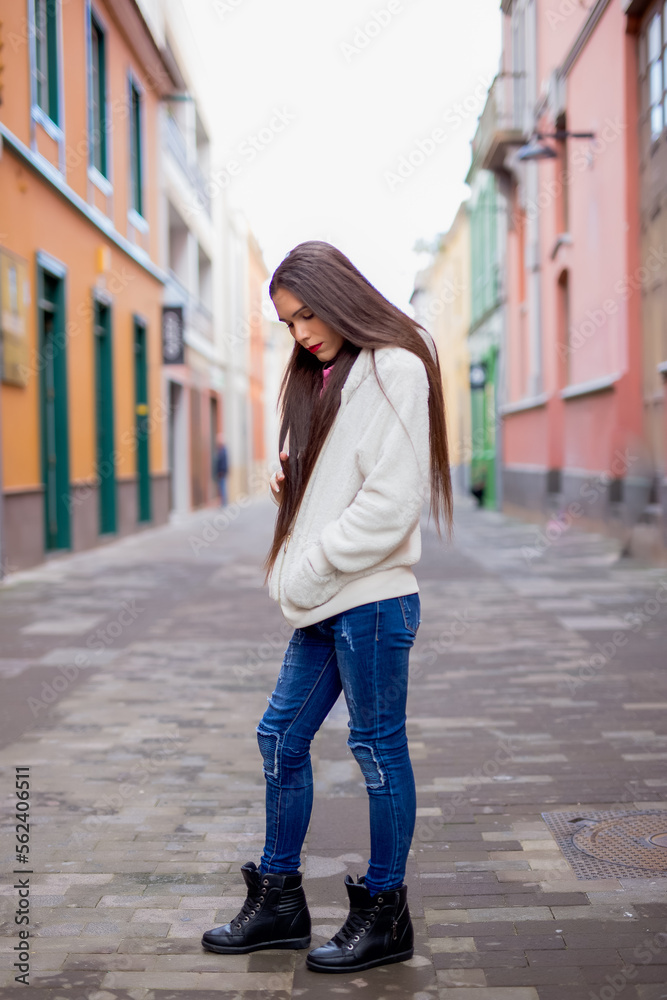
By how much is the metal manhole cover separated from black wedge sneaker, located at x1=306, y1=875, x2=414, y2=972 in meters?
0.75

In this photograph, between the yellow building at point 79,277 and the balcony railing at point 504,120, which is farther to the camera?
the balcony railing at point 504,120

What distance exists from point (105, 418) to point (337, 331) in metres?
14.0

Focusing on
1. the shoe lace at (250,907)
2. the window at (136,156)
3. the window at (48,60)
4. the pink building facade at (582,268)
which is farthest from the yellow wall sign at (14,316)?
the shoe lace at (250,907)

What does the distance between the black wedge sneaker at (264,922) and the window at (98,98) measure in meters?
14.1

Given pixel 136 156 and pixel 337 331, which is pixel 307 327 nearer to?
pixel 337 331

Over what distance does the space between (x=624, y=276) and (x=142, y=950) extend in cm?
1193

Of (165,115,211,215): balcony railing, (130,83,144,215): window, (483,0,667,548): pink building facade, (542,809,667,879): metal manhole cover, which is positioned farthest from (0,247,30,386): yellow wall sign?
(165,115,211,215): balcony railing

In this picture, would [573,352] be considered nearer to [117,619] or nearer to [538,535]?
[538,535]

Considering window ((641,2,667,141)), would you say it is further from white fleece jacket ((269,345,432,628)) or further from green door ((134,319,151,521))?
white fleece jacket ((269,345,432,628))

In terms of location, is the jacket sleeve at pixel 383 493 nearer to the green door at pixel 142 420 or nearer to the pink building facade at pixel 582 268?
the pink building facade at pixel 582 268

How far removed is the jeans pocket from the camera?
8.55 feet

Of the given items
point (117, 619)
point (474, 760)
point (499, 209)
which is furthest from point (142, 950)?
point (499, 209)

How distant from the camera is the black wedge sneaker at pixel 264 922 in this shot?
2734mm

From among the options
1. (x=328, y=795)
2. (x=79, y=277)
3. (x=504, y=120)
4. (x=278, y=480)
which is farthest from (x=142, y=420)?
(x=278, y=480)
